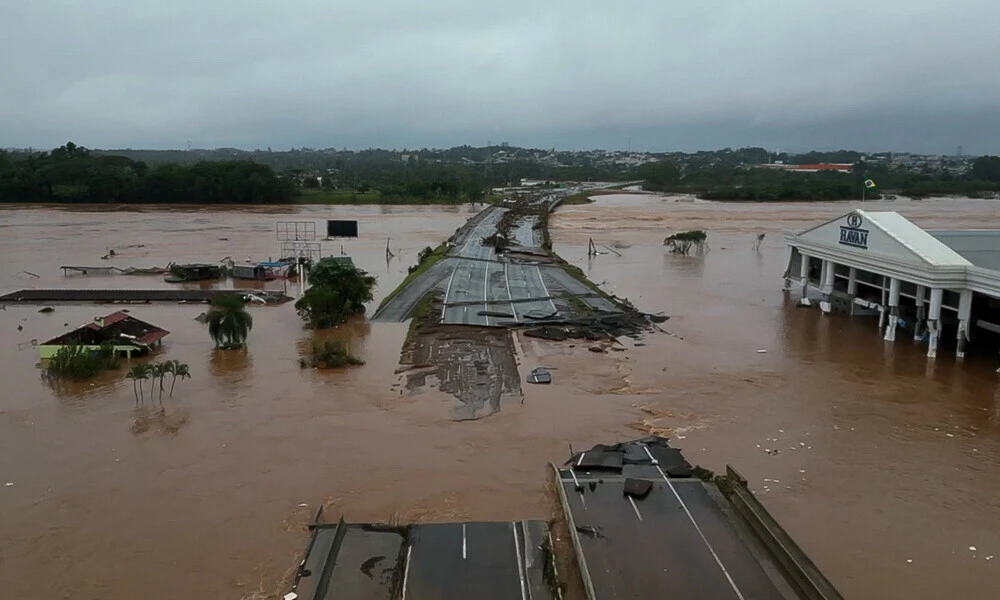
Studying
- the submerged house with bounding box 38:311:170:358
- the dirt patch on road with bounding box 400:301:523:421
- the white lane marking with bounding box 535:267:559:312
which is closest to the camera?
the dirt patch on road with bounding box 400:301:523:421

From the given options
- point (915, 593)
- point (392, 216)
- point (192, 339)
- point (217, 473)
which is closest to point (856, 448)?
point (915, 593)

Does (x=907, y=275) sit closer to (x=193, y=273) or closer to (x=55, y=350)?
(x=55, y=350)

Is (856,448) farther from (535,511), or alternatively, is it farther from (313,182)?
(313,182)

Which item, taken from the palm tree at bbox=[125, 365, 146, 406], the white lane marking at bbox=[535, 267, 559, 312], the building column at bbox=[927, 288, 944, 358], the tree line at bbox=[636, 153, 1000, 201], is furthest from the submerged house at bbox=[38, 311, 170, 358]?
the tree line at bbox=[636, 153, 1000, 201]

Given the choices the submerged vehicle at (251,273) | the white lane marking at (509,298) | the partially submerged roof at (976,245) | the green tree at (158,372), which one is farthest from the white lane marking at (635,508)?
the submerged vehicle at (251,273)

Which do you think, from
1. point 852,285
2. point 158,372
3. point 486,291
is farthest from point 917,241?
point 158,372

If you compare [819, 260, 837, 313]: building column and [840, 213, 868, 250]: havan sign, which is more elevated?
[840, 213, 868, 250]: havan sign

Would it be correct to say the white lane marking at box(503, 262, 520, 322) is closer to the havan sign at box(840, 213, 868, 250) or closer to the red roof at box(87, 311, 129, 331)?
the havan sign at box(840, 213, 868, 250)
